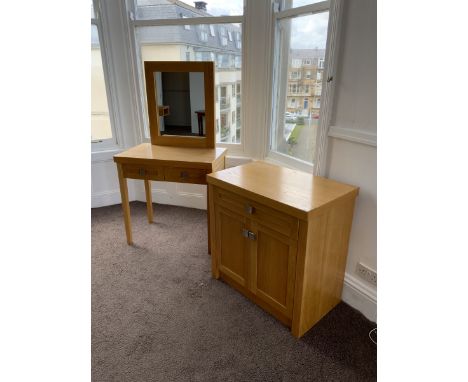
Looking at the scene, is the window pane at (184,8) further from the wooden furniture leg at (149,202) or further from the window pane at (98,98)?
the wooden furniture leg at (149,202)

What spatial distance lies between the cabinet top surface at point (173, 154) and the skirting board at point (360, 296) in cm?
105

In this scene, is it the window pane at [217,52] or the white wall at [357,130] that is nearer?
the white wall at [357,130]

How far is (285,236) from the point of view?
137 cm

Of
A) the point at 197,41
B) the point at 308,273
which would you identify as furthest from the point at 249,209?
the point at 197,41

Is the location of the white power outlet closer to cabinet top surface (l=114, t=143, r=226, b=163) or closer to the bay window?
cabinet top surface (l=114, t=143, r=226, b=163)

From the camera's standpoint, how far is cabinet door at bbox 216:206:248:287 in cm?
161

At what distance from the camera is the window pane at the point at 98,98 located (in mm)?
2583

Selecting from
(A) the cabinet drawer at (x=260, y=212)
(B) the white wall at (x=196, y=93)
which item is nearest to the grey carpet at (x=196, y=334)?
(A) the cabinet drawer at (x=260, y=212)

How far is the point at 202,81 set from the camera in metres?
2.07

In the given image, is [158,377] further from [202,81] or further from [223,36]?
[223,36]

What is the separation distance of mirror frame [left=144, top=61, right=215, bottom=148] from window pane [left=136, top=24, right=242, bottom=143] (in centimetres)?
44
